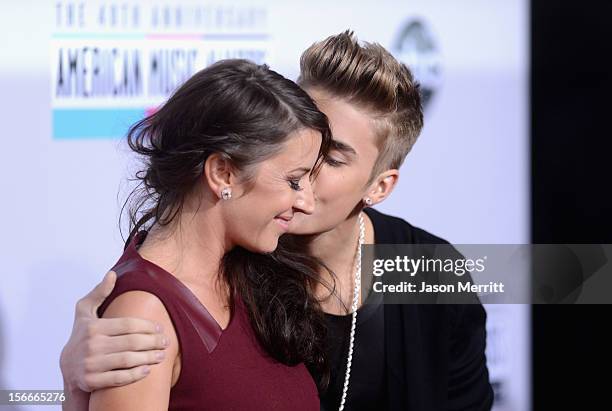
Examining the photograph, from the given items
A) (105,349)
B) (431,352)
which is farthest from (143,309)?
(431,352)

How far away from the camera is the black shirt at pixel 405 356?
158cm

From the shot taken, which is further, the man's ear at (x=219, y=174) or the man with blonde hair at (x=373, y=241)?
the man with blonde hair at (x=373, y=241)

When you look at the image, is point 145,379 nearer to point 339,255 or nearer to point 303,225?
point 303,225

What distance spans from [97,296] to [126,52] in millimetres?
1096

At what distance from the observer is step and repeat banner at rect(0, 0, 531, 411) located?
207 cm

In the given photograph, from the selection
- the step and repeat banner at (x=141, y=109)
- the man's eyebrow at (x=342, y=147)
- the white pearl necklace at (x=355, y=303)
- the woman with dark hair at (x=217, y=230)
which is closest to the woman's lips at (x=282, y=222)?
the woman with dark hair at (x=217, y=230)

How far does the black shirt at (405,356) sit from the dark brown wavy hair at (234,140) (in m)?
0.24

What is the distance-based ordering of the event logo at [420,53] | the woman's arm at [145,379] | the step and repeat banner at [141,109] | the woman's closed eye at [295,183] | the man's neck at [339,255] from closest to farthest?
1. the woman's arm at [145,379]
2. the woman's closed eye at [295,183]
3. the man's neck at [339,255]
4. the step and repeat banner at [141,109]
5. the event logo at [420,53]

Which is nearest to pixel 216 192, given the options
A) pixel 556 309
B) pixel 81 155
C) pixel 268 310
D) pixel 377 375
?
pixel 268 310

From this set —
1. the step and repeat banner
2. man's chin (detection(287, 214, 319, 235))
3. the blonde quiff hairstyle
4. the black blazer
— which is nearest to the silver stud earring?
man's chin (detection(287, 214, 319, 235))

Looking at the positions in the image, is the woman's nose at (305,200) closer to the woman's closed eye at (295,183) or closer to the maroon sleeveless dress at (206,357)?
the woman's closed eye at (295,183)

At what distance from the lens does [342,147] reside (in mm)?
1498

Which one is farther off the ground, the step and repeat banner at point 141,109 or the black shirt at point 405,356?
the step and repeat banner at point 141,109

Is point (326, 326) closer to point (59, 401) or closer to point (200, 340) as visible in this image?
point (200, 340)
